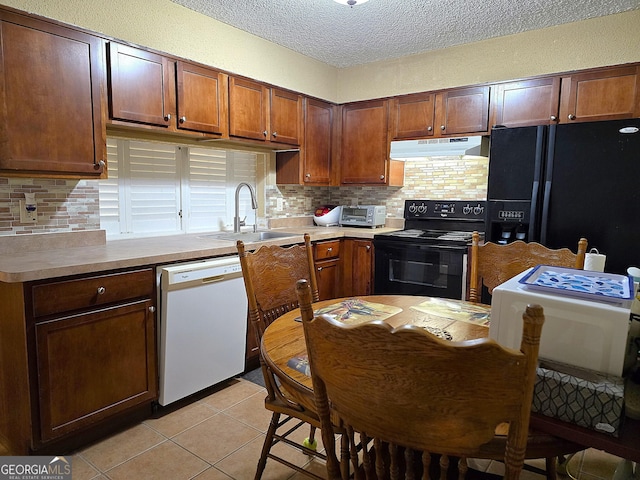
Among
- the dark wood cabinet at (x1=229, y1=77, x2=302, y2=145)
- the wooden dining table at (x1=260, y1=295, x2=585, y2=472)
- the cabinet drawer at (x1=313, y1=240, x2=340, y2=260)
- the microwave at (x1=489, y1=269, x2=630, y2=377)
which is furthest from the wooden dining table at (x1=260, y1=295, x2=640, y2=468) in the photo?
the dark wood cabinet at (x1=229, y1=77, x2=302, y2=145)

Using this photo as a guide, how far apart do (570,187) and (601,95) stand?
747 millimetres

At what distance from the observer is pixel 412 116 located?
11.7ft

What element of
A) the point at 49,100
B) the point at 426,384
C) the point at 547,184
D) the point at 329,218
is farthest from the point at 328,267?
the point at 426,384

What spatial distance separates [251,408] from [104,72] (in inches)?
79.6

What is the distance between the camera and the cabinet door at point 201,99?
264 centimetres

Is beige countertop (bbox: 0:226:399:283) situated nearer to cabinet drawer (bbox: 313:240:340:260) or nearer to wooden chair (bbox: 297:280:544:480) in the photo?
cabinet drawer (bbox: 313:240:340:260)

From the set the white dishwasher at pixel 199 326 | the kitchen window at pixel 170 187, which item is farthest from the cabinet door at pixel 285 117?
the white dishwasher at pixel 199 326

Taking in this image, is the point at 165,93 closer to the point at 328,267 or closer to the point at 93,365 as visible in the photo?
the point at 93,365

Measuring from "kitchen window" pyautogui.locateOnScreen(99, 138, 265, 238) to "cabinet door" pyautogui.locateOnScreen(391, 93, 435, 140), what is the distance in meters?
1.20

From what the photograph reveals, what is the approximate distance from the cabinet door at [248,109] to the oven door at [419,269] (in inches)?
50.2

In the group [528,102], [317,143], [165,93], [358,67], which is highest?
[358,67]

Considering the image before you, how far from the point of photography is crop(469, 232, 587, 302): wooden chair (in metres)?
1.91

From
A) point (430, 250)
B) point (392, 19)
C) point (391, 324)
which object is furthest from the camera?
point (430, 250)

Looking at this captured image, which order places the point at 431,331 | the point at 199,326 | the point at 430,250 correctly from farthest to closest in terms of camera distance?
the point at 430,250 < the point at 199,326 < the point at 431,331
